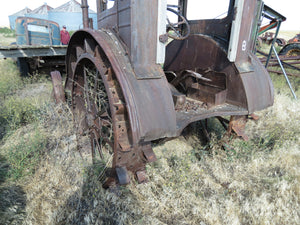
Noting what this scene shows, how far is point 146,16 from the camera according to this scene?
1.65 m

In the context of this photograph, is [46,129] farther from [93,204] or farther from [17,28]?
[17,28]

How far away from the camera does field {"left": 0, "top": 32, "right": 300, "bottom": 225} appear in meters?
1.90

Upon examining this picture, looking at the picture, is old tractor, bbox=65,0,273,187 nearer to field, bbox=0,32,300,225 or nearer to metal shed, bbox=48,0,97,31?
field, bbox=0,32,300,225

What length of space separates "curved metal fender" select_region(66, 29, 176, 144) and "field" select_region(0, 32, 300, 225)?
2.74ft

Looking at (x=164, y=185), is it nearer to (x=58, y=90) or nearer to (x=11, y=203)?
(x=11, y=203)

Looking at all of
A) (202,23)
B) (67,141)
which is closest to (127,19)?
(202,23)

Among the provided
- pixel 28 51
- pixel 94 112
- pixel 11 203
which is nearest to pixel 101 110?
pixel 94 112

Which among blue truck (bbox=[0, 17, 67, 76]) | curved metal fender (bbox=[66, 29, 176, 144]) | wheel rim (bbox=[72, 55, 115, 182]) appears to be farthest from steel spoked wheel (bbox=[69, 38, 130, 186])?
blue truck (bbox=[0, 17, 67, 76])

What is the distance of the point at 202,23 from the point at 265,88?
1.32 m

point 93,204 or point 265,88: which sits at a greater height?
point 265,88

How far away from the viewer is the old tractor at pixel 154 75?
1648 millimetres

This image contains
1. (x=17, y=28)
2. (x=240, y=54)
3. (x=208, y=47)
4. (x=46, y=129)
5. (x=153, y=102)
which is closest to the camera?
(x=153, y=102)

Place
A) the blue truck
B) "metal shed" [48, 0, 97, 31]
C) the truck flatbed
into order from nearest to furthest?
the truck flatbed → the blue truck → "metal shed" [48, 0, 97, 31]

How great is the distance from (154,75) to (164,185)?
48.4 inches
